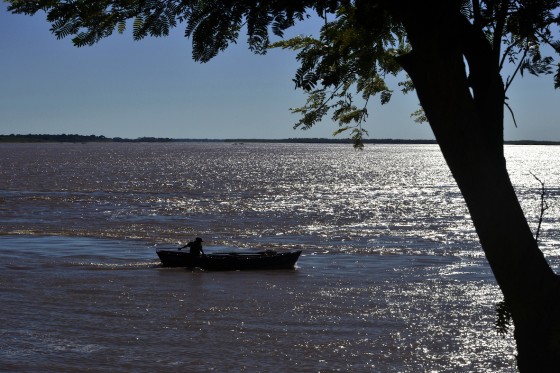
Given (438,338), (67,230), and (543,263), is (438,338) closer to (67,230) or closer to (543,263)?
(543,263)

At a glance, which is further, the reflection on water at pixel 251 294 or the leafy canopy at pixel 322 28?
the reflection on water at pixel 251 294

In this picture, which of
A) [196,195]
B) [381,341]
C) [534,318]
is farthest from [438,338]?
[196,195]

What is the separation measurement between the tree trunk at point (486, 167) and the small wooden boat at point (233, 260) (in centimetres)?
2313

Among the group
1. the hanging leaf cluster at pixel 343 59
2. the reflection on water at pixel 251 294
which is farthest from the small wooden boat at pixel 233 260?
the hanging leaf cluster at pixel 343 59

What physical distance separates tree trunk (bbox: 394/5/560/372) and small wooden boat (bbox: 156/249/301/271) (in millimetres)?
23131

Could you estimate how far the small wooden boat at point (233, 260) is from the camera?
27.6m

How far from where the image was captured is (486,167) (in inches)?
166

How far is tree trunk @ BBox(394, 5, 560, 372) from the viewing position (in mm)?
4199

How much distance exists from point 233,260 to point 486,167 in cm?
2367

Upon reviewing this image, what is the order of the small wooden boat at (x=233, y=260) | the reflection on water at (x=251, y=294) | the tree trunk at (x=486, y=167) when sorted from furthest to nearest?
1. the small wooden boat at (x=233, y=260)
2. the reflection on water at (x=251, y=294)
3. the tree trunk at (x=486, y=167)

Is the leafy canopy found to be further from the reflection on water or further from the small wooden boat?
the small wooden boat

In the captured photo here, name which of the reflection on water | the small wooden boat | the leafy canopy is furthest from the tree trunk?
the small wooden boat

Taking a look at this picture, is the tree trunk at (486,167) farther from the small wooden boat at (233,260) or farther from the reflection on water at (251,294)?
the small wooden boat at (233,260)

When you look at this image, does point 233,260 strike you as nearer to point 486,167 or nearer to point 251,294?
point 251,294
